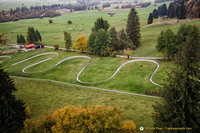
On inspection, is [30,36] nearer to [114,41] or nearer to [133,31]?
[114,41]

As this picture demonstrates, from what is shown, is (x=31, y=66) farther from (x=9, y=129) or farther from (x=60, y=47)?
(x=9, y=129)

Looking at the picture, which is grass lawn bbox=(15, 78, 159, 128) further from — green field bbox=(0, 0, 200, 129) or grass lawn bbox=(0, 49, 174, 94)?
grass lawn bbox=(0, 49, 174, 94)

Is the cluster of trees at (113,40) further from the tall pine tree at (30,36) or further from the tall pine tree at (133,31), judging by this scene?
the tall pine tree at (30,36)

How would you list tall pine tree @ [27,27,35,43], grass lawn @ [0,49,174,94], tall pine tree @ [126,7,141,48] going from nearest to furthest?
grass lawn @ [0,49,174,94] → tall pine tree @ [126,7,141,48] → tall pine tree @ [27,27,35,43]

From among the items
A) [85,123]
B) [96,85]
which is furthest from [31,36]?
[85,123]

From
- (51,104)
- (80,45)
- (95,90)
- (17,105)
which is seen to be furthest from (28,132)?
(80,45)

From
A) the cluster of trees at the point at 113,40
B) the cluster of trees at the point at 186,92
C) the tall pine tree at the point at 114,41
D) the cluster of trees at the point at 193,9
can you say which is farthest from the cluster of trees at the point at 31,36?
the cluster of trees at the point at 186,92

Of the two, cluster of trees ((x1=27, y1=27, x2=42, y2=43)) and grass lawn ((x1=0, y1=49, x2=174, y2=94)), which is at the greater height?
cluster of trees ((x1=27, y1=27, x2=42, y2=43))

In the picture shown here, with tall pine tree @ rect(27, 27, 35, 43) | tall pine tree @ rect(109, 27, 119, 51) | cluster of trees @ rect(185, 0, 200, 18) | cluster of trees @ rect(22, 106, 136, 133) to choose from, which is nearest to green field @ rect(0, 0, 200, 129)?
cluster of trees @ rect(22, 106, 136, 133)
